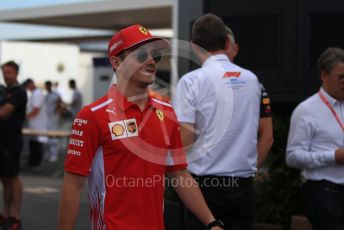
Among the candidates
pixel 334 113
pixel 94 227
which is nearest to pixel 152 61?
Result: pixel 94 227

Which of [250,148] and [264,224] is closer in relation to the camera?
[250,148]

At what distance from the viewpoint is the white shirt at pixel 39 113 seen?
15336 millimetres

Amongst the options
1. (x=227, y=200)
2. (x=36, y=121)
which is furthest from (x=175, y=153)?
(x=36, y=121)

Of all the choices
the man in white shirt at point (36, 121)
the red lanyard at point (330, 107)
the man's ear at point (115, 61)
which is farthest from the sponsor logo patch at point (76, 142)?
the man in white shirt at point (36, 121)

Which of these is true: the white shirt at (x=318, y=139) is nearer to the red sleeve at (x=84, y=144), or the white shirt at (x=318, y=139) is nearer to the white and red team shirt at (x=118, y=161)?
the white and red team shirt at (x=118, y=161)

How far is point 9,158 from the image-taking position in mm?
7922

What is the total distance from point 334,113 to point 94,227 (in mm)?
2008

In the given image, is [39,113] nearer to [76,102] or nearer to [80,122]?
[76,102]

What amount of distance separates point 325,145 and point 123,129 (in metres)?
1.84

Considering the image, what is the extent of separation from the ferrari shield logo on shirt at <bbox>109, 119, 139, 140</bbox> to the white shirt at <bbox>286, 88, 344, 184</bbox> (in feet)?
5.60

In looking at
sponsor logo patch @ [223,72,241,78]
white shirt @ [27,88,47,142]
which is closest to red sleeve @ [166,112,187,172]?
sponsor logo patch @ [223,72,241,78]

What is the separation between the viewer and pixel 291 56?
6836 mm

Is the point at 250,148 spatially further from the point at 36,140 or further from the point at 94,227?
the point at 36,140

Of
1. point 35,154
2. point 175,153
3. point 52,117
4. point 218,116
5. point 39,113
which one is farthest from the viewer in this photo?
point 52,117
